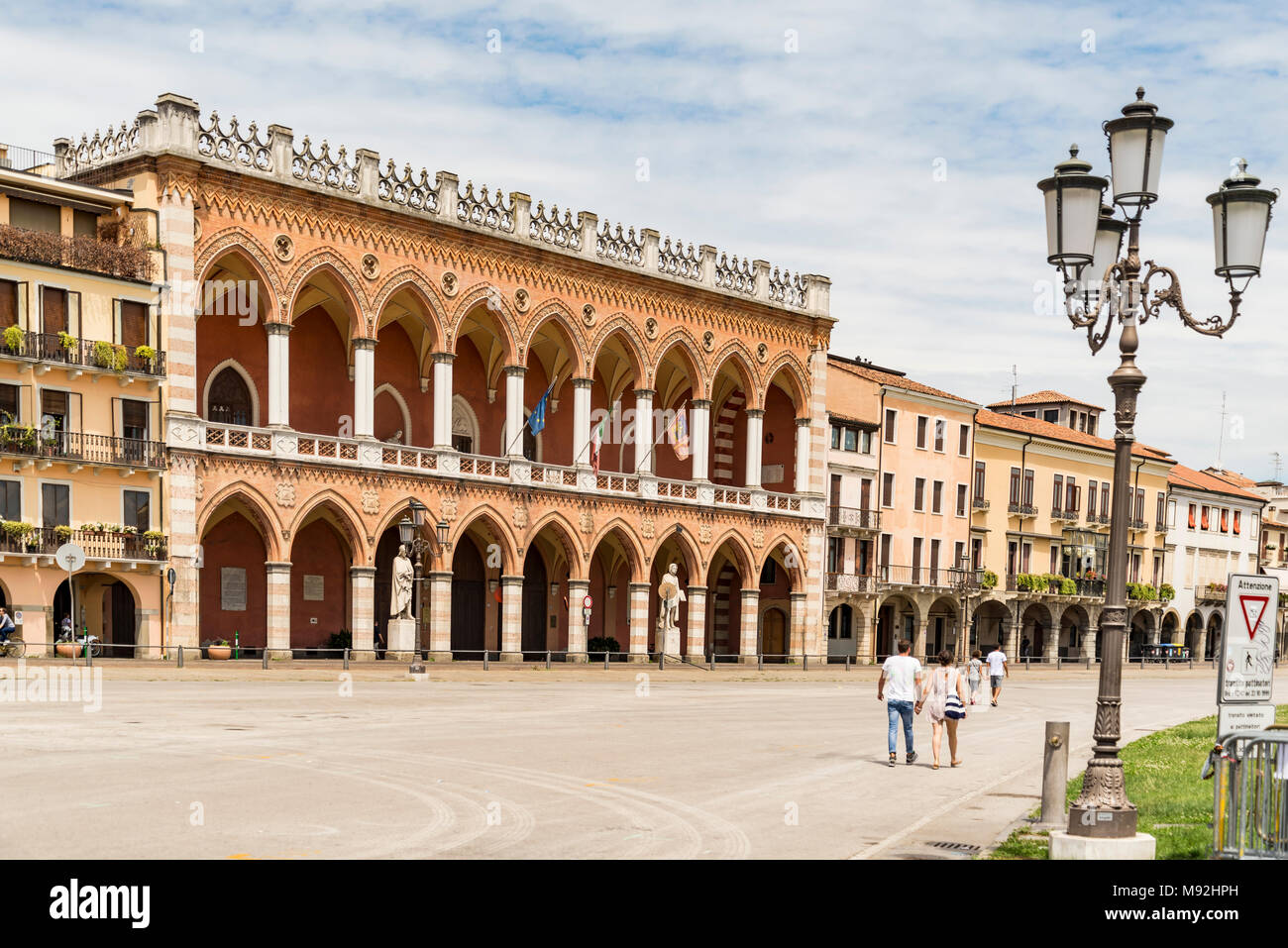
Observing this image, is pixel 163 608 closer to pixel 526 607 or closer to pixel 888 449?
pixel 526 607

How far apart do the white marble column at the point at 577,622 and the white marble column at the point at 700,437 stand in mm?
7007

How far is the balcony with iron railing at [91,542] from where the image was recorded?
3619cm

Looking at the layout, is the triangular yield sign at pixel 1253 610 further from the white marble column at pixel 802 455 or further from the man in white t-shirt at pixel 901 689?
the white marble column at pixel 802 455

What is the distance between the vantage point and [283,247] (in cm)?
4162

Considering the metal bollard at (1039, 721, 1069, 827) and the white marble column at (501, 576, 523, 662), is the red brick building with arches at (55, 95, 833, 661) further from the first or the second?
the metal bollard at (1039, 721, 1069, 827)

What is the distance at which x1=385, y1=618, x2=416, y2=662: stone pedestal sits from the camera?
44.3 meters

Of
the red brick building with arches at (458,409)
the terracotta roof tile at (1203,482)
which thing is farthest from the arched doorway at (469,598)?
the terracotta roof tile at (1203,482)

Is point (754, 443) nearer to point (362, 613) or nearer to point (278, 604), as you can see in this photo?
point (362, 613)

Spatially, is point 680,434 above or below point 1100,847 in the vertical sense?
above

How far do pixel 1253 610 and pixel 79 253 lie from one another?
33.4m

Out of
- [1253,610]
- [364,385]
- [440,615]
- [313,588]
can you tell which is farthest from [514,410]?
[1253,610]

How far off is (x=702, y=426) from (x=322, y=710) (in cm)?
2985

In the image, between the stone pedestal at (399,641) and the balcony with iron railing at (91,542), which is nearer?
the balcony with iron railing at (91,542)

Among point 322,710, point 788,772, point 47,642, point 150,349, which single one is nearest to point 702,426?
point 150,349
